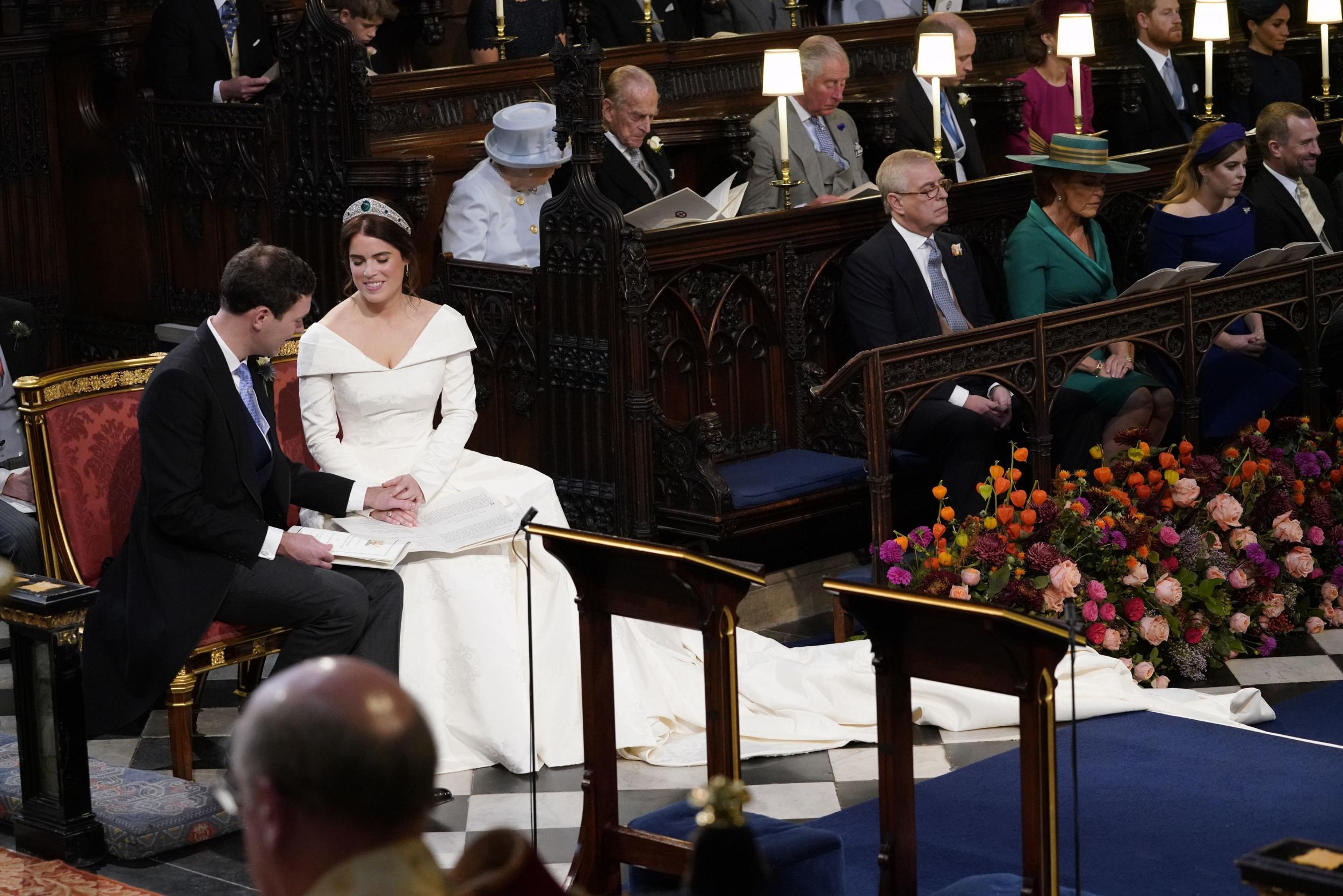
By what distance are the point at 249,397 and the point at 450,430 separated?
666 millimetres

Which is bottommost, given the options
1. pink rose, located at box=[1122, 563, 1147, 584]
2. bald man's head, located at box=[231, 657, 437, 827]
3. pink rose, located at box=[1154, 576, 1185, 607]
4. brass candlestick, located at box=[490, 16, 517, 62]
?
pink rose, located at box=[1154, 576, 1185, 607]

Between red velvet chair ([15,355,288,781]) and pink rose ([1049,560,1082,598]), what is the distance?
6.86 ft

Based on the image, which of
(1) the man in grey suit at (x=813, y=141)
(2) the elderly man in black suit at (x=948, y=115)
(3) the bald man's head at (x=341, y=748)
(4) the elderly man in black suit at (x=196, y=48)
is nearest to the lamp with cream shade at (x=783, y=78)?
(1) the man in grey suit at (x=813, y=141)

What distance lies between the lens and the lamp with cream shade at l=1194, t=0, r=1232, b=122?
306 inches

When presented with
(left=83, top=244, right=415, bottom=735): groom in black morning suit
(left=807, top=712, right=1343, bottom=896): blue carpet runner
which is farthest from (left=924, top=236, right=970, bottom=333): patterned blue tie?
(left=83, top=244, right=415, bottom=735): groom in black morning suit

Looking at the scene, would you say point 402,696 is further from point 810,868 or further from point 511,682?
point 511,682

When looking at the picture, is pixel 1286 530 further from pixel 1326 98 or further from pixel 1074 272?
pixel 1326 98

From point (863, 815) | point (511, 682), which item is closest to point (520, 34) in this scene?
point (511, 682)

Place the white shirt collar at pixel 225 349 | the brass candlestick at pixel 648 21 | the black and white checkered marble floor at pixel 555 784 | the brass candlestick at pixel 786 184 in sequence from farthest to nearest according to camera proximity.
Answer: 1. the brass candlestick at pixel 648 21
2. the brass candlestick at pixel 786 184
3. the white shirt collar at pixel 225 349
4. the black and white checkered marble floor at pixel 555 784

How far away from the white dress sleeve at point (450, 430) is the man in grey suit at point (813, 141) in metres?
2.06

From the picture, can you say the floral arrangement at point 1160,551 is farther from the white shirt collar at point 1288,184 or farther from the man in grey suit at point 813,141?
the man in grey suit at point 813,141

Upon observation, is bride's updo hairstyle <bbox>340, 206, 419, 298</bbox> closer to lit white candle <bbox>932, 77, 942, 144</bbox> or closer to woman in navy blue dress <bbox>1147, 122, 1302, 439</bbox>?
lit white candle <bbox>932, 77, 942, 144</bbox>

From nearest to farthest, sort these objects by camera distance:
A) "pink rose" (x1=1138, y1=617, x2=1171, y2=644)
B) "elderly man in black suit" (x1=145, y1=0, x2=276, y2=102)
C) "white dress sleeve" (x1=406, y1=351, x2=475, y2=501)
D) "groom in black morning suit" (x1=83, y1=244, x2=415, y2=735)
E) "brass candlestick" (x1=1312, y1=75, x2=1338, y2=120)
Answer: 1. "groom in black morning suit" (x1=83, y1=244, x2=415, y2=735)
2. "white dress sleeve" (x1=406, y1=351, x2=475, y2=501)
3. "pink rose" (x1=1138, y1=617, x2=1171, y2=644)
4. "elderly man in black suit" (x1=145, y1=0, x2=276, y2=102)
5. "brass candlestick" (x1=1312, y1=75, x2=1338, y2=120)

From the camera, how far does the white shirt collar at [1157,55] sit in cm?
850
